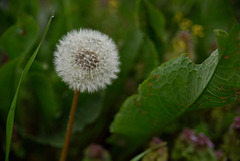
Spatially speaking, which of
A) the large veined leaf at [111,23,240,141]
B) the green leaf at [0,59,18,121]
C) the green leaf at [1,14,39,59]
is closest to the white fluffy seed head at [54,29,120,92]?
the large veined leaf at [111,23,240,141]

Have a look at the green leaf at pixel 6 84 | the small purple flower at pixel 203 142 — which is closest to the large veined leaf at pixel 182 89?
the small purple flower at pixel 203 142

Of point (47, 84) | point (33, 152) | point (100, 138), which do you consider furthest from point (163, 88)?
point (33, 152)

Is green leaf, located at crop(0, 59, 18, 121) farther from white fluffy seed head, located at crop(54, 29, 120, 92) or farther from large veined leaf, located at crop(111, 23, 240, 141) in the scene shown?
large veined leaf, located at crop(111, 23, 240, 141)

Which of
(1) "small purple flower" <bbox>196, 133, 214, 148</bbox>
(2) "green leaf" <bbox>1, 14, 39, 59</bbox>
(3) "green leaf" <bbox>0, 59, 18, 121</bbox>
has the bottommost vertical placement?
(1) "small purple flower" <bbox>196, 133, 214, 148</bbox>

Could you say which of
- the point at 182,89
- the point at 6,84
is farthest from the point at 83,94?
the point at 182,89

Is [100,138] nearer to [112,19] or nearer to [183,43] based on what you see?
[183,43]

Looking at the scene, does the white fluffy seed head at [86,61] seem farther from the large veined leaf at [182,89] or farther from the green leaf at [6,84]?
the green leaf at [6,84]
